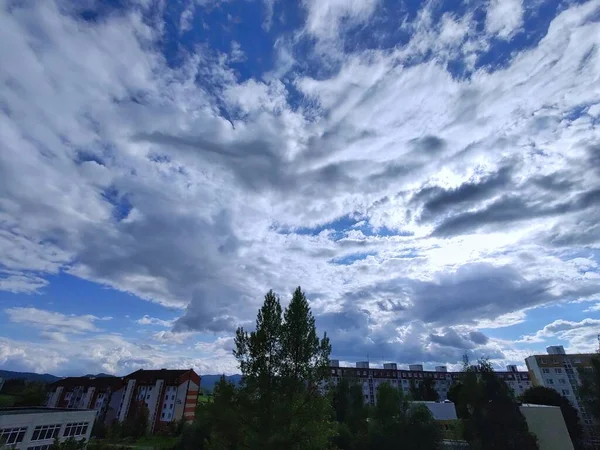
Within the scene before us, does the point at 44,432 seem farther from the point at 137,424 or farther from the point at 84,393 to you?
the point at 84,393

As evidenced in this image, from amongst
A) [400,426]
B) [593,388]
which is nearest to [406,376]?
[593,388]

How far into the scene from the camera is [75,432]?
1932 inches

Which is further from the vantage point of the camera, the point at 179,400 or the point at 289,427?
the point at 179,400

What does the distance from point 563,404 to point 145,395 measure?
323ft

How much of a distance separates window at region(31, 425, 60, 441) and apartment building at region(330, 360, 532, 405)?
311 ft

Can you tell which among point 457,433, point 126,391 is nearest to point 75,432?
point 126,391

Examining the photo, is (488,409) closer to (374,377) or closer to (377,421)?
(377,421)

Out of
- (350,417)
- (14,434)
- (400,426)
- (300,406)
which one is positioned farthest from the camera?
(350,417)

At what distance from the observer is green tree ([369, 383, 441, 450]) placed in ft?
135

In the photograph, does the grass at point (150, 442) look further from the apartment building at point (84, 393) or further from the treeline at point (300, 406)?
the treeline at point (300, 406)

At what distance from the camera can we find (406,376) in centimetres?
13588

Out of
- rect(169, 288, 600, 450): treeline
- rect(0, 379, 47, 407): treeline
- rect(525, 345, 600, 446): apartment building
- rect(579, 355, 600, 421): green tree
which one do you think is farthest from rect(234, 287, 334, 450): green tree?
rect(0, 379, 47, 407): treeline

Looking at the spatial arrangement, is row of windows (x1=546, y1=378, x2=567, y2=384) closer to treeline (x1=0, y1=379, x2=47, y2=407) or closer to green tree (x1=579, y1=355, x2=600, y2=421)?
green tree (x1=579, y1=355, x2=600, y2=421)

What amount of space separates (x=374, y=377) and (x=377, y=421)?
95.1 m
